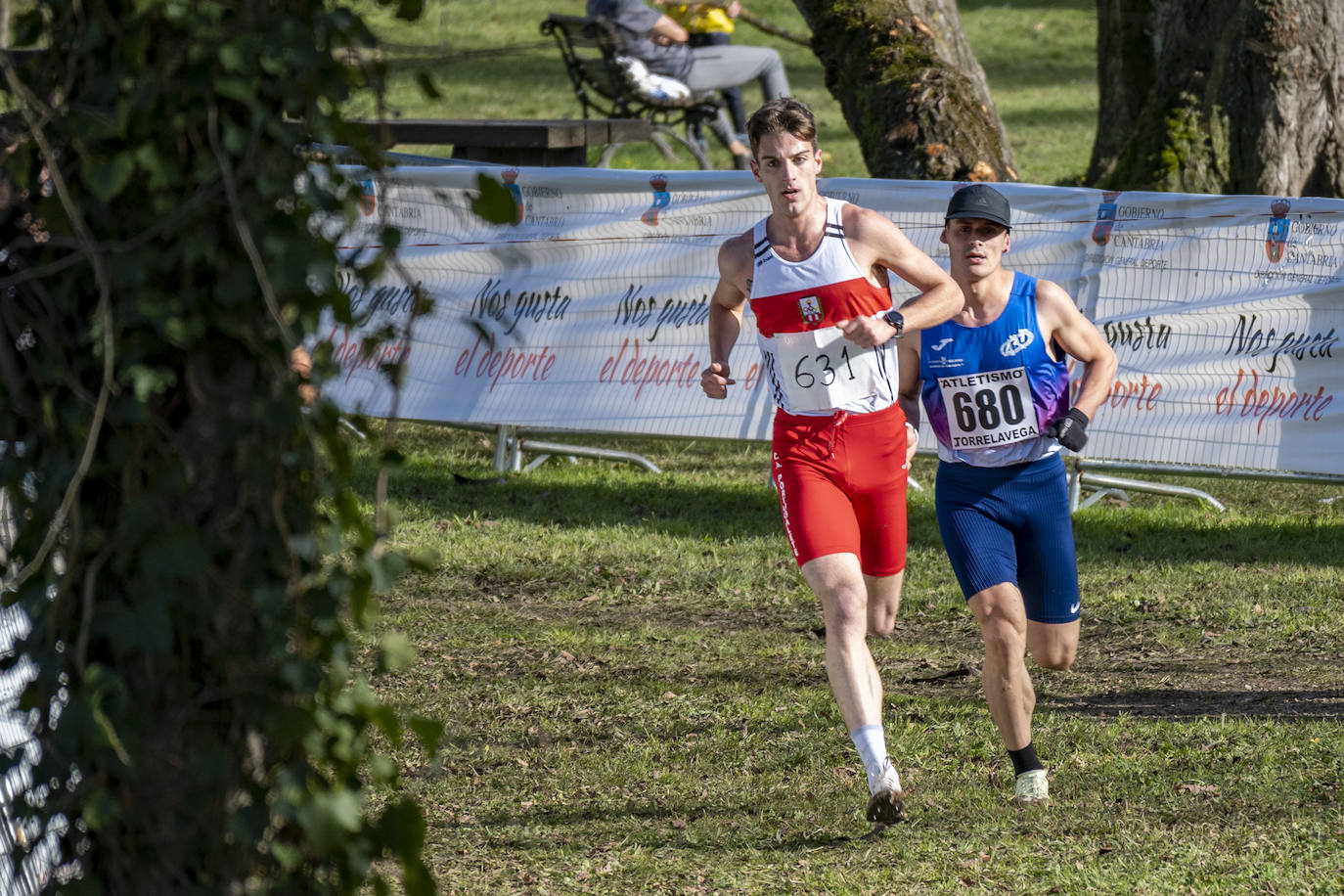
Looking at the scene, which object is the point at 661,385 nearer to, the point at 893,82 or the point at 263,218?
the point at 893,82

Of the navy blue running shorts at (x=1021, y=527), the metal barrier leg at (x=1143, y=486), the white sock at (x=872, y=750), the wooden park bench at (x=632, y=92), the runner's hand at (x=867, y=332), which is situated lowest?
the metal barrier leg at (x=1143, y=486)

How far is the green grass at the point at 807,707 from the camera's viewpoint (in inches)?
181

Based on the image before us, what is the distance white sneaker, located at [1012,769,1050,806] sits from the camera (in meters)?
4.96

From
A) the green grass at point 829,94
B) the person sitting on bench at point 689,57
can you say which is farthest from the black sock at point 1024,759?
the green grass at point 829,94

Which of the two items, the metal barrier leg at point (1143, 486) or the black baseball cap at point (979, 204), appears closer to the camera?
the black baseball cap at point (979, 204)

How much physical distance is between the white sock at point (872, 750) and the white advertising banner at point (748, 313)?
4.16 meters

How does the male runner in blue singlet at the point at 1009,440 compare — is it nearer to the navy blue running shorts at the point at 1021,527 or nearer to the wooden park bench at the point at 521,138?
the navy blue running shorts at the point at 1021,527

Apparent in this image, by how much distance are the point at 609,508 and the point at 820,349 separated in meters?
4.20

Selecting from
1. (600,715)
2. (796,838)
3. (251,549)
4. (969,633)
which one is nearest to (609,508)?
(969,633)

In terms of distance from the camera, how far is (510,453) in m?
9.92

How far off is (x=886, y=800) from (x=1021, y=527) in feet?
3.41

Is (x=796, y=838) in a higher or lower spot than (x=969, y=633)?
higher

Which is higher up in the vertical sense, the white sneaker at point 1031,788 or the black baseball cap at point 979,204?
the black baseball cap at point 979,204

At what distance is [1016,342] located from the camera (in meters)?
5.07
